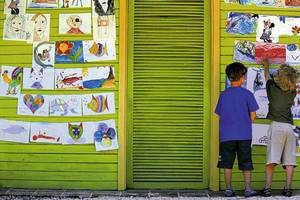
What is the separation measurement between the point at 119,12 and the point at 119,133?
1.57 meters

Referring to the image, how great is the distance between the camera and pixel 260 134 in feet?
21.8

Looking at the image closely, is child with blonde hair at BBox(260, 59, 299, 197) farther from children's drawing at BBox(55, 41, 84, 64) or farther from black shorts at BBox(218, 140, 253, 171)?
children's drawing at BBox(55, 41, 84, 64)

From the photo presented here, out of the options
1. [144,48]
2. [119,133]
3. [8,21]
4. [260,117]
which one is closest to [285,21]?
[260,117]

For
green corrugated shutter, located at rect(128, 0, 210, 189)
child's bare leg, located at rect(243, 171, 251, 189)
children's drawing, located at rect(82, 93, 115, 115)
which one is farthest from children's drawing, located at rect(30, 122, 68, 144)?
child's bare leg, located at rect(243, 171, 251, 189)

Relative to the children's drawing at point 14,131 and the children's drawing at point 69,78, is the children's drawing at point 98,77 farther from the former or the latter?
the children's drawing at point 14,131

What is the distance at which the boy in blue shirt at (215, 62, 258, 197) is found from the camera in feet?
20.4

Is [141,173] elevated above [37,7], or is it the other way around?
[37,7]

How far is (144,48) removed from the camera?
22.5ft

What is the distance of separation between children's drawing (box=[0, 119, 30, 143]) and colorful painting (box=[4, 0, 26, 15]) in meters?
1.42

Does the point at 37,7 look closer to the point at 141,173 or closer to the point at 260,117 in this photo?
the point at 141,173

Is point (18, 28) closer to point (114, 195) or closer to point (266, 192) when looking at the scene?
point (114, 195)

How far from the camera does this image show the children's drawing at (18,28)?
22.1 feet

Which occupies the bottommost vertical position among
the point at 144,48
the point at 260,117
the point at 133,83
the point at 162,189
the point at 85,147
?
the point at 162,189

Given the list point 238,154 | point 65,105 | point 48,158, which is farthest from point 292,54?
point 48,158
